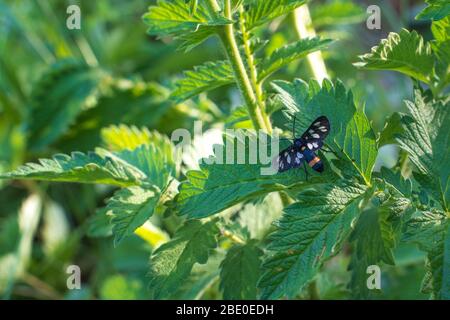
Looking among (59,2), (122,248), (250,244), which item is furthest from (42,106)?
(250,244)

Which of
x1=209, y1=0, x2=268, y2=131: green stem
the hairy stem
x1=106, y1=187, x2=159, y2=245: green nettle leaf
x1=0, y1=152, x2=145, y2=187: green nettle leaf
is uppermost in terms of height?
the hairy stem

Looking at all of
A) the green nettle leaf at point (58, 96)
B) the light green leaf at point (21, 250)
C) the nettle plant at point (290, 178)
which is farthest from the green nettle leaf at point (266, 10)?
the green nettle leaf at point (58, 96)

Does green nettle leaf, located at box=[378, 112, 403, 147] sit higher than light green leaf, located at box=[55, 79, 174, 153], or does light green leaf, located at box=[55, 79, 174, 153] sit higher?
light green leaf, located at box=[55, 79, 174, 153]

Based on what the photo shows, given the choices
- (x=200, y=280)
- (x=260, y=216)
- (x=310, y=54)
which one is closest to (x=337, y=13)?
(x=310, y=54)

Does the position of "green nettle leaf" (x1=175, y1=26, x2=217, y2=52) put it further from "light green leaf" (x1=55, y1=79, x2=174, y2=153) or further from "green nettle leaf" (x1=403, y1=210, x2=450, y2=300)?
"light green leaf" (x1=55, y1=79, x2=174, y2=153)

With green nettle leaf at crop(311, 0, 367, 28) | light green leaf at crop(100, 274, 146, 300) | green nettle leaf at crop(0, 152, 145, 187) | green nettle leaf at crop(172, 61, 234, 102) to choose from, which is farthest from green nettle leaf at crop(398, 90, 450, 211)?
green nettle leaf at crop(311, 0, 367, 28)

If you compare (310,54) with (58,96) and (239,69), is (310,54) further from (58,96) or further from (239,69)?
(58,96)
